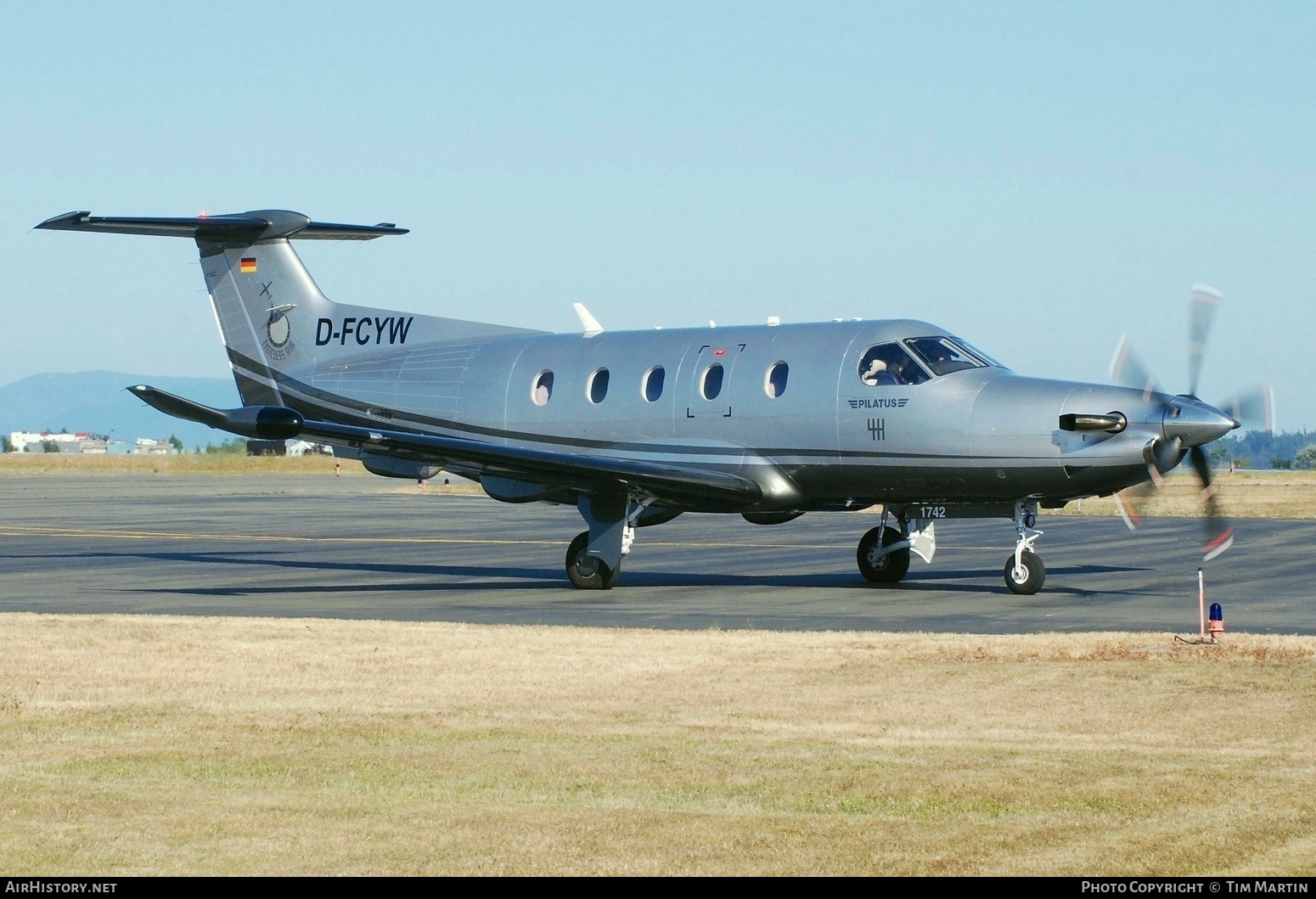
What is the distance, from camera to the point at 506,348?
25.7m

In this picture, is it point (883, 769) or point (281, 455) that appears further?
point (281, 455)

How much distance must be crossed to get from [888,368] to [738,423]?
2.37 meters

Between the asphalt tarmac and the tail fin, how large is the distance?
3.64m

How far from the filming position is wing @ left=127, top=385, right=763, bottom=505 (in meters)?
21.6

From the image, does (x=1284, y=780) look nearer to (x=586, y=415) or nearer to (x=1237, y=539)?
(x=586, y=415)

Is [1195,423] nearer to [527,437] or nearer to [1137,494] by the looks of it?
[1137,494]

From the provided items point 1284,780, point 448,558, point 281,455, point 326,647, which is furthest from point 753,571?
point 281,455

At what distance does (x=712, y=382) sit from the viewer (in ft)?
75.9

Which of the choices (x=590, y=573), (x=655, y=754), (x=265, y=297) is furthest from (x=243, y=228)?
(x=655, y=754)

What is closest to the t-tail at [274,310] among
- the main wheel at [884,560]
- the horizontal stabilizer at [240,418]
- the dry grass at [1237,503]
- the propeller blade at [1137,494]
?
the horizontal stabilizer at [240,418]

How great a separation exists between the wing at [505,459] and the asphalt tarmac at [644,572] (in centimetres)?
152

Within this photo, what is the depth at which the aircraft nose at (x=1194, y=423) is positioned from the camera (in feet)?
64.0

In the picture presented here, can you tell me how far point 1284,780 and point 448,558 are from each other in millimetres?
22184

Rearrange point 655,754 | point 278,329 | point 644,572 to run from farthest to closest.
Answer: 1. point 278,329
2. point 644,572
3. point 655,754
